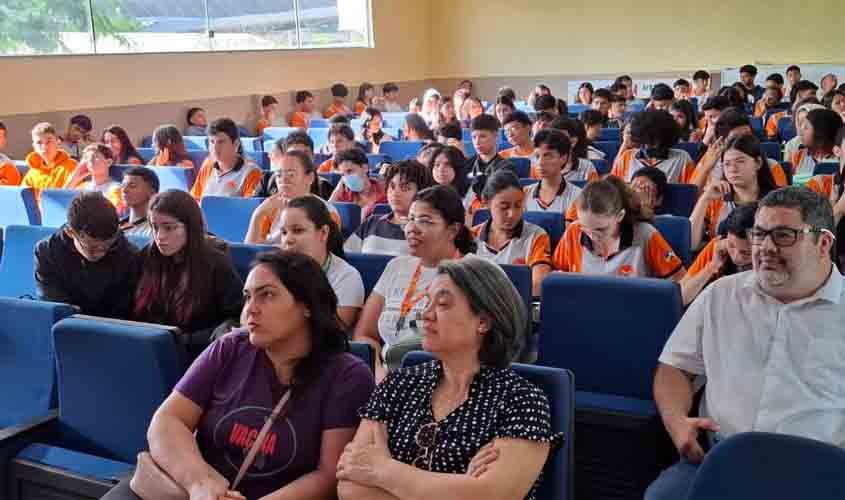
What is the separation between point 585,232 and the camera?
321 centimetres

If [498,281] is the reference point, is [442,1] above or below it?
above

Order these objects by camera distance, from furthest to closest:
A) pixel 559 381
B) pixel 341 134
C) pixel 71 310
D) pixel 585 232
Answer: pixel 341 134 < pixel 585 232 < pixel 71 310 < pixel 559 381

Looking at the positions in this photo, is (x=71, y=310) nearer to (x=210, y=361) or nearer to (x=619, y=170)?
(x=210, y=361)

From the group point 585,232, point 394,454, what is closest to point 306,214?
point 585,232

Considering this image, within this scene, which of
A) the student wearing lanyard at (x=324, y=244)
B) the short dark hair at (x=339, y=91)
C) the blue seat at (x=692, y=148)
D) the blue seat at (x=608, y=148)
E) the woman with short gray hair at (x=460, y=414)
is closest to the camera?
the woman with short gray hair at (x=460, y=414)

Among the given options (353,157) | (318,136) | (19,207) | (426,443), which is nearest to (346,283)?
(426,443)

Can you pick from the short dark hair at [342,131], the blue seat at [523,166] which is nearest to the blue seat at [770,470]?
the blue seat at [523,166]

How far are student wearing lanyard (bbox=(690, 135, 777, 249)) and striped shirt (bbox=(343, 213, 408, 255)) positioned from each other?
139 cm

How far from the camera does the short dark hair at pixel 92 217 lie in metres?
2.96

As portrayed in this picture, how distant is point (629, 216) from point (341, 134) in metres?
3.44

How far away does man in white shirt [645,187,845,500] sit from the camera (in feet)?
6.37

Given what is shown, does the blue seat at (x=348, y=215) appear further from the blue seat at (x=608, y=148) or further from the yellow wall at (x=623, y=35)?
the yellow wall at (x=623, y=35)

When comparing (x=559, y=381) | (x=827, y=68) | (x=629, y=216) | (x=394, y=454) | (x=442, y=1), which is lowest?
(x=394, y=454)

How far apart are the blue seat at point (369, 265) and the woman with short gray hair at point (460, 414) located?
1211 millimetres
